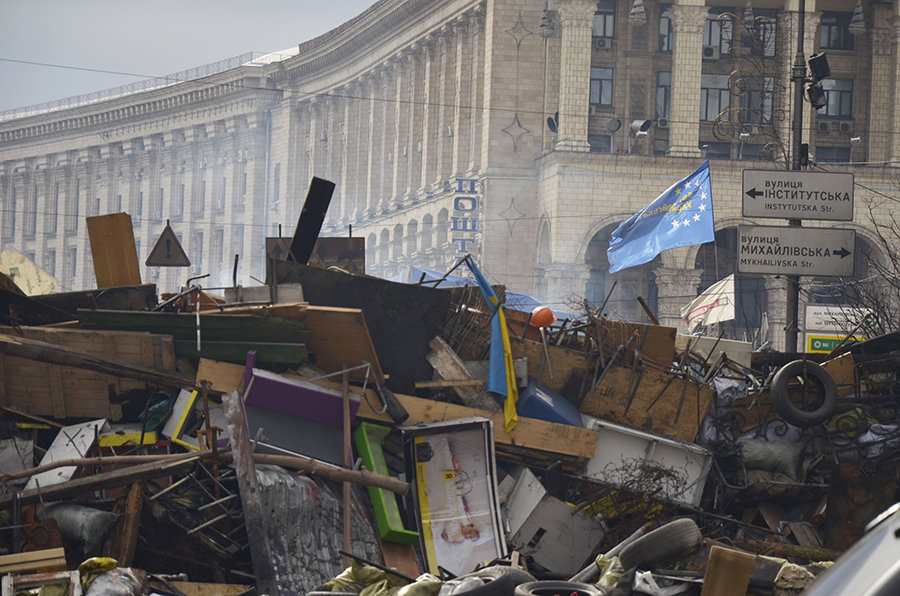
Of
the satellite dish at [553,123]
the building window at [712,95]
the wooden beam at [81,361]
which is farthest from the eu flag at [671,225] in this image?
the building window at [712,95]

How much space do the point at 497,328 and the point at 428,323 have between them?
84 centimetres

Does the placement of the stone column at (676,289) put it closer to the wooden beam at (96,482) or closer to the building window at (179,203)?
the wooden beam at (96,482)

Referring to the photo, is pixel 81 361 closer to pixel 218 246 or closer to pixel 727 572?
pixel 727 572

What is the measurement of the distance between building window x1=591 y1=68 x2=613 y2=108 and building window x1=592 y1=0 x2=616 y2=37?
61.2 inches

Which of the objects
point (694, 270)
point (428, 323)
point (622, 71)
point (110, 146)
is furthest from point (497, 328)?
point (110, 146)

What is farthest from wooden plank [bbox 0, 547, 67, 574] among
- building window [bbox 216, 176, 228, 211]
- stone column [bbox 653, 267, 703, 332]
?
building window [bbox 216, 176, 228, 211]

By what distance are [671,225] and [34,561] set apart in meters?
11.7

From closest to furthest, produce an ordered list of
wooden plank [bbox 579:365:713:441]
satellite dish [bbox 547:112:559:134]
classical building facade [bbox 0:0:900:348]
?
1. wooden plank [bbox 579:365:713:441]
2. classical building facade [bbox 0:0:900:348]
3. satellite dish [bbox 547:112:559:134]

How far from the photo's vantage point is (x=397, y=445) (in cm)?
1275

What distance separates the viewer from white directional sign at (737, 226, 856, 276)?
578 inches

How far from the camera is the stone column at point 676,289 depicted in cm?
4594

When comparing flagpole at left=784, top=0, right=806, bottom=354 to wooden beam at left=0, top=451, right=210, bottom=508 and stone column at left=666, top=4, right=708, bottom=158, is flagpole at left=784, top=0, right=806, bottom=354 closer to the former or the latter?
wooden beam at left=0, top=451, right=210, bottom=508

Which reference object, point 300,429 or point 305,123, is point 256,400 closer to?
point 300,429

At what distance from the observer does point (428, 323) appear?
1388 cm
